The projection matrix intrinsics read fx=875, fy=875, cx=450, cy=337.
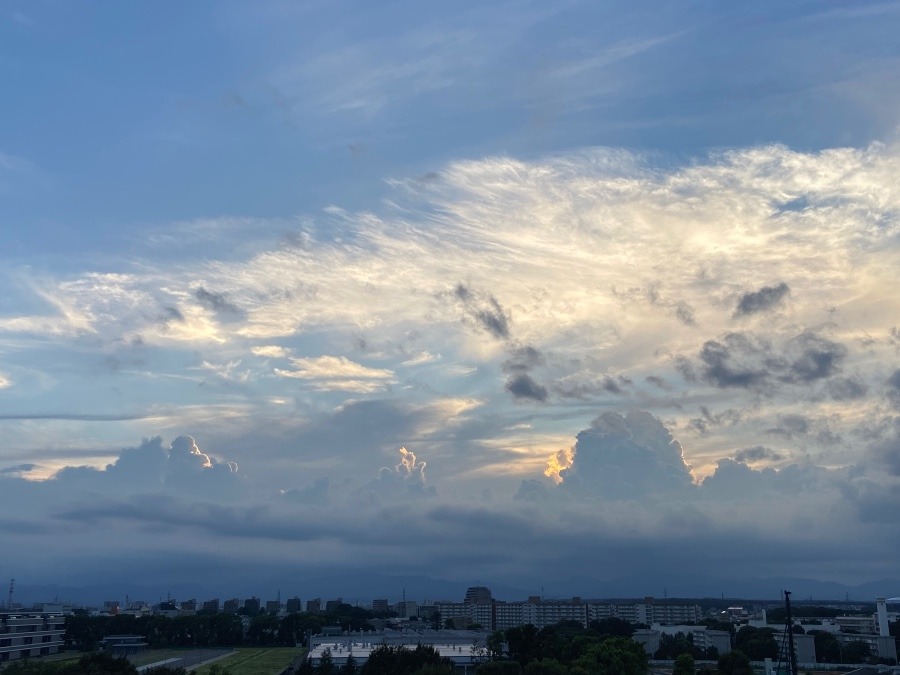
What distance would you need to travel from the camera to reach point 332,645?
110875 mm

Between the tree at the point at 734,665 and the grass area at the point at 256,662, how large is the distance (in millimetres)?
43684

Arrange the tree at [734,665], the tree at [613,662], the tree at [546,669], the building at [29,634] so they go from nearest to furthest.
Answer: the tree at [546,669] → the tree at [613,662] → the tree at [734,665] → the building at [29,634]

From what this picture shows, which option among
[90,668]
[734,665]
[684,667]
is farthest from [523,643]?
[90,668]

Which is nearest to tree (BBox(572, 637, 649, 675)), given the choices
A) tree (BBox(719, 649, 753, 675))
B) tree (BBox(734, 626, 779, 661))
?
tree (BBox(719, 649, 753, 675))

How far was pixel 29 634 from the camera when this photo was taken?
108 metres

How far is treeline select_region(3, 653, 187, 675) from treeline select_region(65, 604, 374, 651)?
6557 centimetres

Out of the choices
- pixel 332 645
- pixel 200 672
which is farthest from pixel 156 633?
pixel 200 672

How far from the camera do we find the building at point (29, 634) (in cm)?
10131

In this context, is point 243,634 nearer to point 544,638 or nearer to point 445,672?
point 544,638

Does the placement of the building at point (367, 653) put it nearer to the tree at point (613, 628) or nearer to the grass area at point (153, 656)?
the grass area at point (153, 656)

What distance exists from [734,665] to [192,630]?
96.7m

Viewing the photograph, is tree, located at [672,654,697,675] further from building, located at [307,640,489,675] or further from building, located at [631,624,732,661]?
building, located at [631,624,732,661]

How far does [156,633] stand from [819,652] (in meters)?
100.0

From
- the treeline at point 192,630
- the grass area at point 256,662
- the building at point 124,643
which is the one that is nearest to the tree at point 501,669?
the grass area at point 256,662
